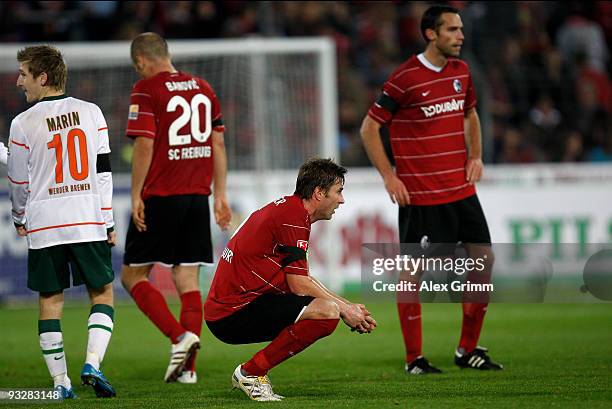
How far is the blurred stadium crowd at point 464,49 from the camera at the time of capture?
16.2 m

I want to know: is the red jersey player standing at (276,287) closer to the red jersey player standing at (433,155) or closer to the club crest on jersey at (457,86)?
the red jersey player standing at (433,155)

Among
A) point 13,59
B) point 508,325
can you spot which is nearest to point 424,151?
point 508,325

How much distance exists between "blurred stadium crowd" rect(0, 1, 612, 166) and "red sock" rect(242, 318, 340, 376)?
9244mm

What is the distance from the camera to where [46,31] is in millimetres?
16156

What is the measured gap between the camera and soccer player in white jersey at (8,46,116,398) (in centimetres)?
675

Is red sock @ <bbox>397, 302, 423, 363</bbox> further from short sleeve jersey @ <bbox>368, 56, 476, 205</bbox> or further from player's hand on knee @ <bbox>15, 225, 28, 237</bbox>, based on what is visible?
player's hand on knee @ <bbox>15, 225, 28, 237</bbox>

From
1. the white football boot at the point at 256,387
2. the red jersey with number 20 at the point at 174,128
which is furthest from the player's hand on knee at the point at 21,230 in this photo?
the white football boot at the point at 256,387

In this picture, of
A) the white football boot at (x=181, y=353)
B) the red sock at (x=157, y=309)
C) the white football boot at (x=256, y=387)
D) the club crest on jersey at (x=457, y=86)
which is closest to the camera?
the white football boot at (x=256, y=387)

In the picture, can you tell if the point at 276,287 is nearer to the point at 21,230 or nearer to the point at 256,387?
the point at 256,387

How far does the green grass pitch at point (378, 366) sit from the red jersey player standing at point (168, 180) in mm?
587

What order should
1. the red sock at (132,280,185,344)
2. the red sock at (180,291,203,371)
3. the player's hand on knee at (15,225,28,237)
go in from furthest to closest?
the red sock at (180,291,203,371)
the red sock at (132,280,185,344)
the player's hand on knee at (15,225,28,237)

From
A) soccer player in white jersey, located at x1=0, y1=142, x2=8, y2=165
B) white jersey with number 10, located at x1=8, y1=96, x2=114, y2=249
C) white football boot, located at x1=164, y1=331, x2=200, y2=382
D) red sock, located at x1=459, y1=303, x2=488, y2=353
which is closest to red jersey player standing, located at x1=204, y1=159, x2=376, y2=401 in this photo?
white jersey with number 10, located at x1=8, y1=96, x2=114, y2=249

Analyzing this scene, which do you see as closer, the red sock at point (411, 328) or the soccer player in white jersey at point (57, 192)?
the soccer player in white jersey at point (57, 192)

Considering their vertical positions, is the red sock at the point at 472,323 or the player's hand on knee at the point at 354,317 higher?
the player's hand on knee at the point at 354,317
